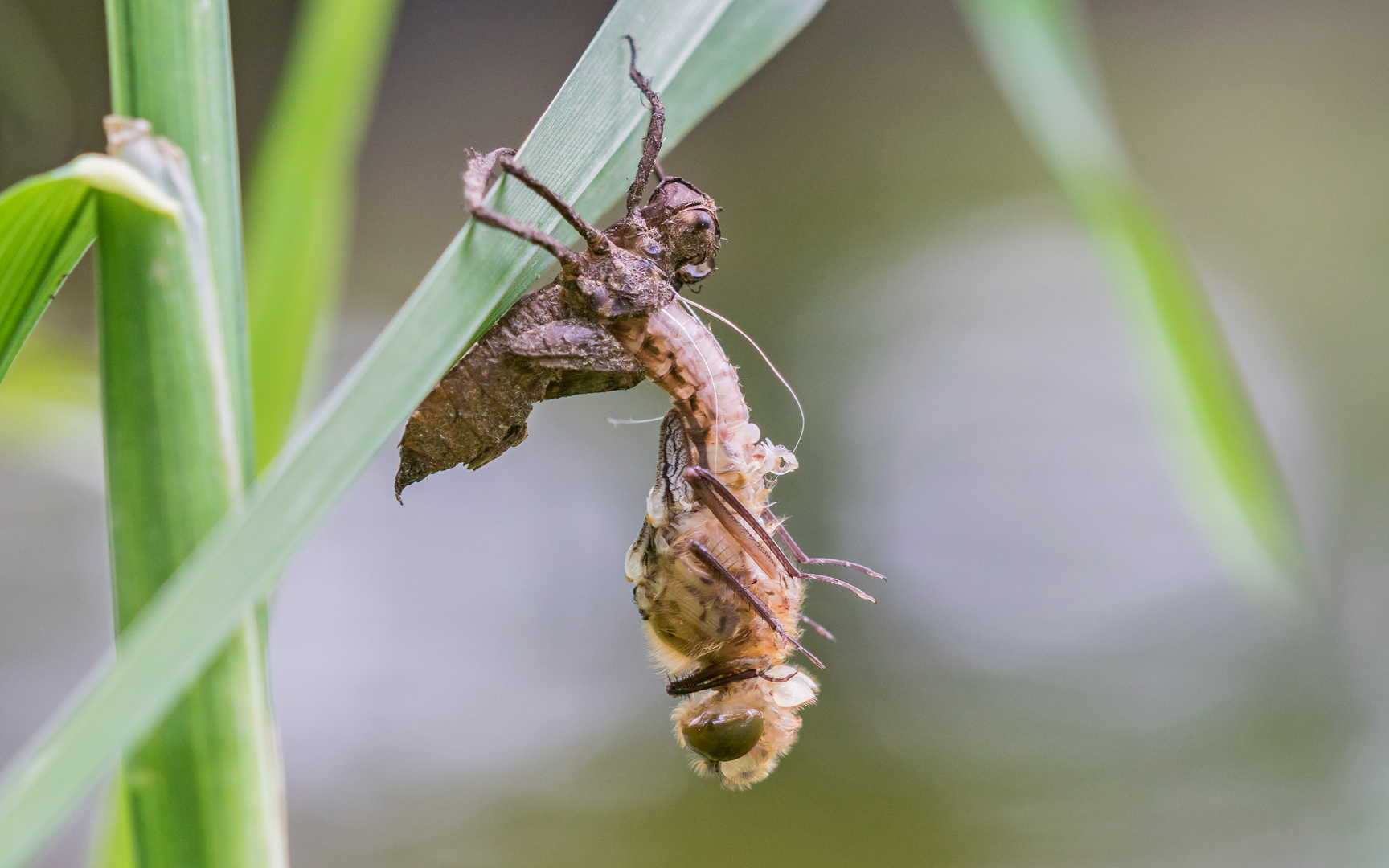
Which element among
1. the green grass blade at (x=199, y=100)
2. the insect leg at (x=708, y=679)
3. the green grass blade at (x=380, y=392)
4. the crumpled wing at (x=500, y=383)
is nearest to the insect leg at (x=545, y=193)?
the green grass blade at (x=380, y=392)

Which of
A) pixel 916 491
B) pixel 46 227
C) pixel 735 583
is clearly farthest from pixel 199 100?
pixel 916 491

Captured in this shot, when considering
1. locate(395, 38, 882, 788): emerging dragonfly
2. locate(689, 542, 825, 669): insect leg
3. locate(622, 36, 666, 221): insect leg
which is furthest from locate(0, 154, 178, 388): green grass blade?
locate(689, 542, 825, 669): insect leg

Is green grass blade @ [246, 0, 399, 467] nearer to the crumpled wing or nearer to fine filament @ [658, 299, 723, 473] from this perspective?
the crumpled wing

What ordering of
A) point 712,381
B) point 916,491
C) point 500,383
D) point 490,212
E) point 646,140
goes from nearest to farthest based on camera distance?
point 490,212 → point 646,140 → point 500,383 → point 712,381 → point 916,491

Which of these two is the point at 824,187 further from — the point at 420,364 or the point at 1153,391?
the point at 420,364

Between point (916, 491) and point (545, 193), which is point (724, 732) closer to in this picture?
point (545, 193)

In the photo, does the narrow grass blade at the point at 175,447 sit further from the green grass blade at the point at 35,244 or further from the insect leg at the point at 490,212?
the insect leg at the point at 490,212

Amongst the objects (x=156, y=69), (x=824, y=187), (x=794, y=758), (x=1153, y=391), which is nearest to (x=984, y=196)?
(x=824, y=187)
